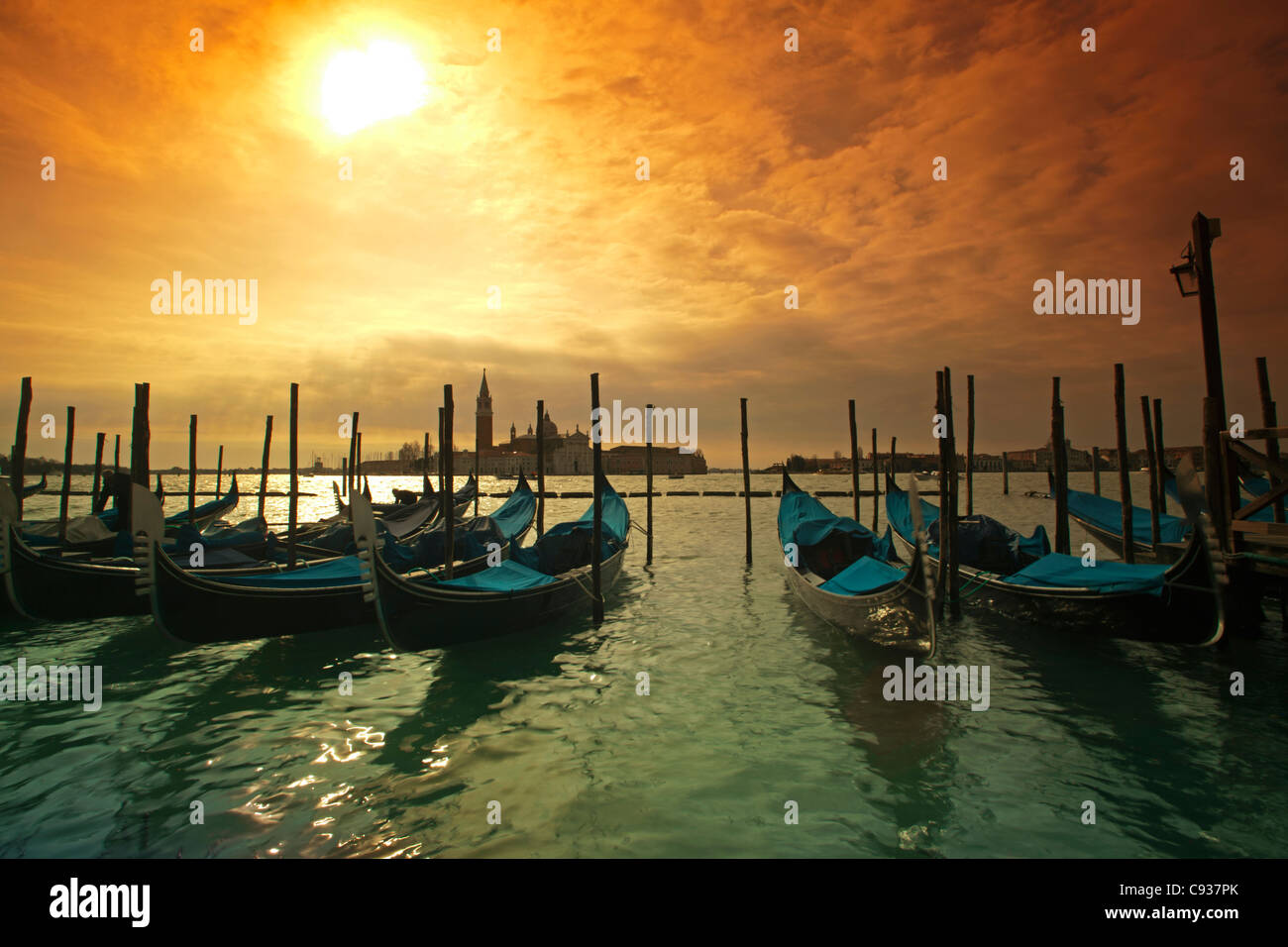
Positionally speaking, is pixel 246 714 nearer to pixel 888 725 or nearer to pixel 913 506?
pixel 888 725

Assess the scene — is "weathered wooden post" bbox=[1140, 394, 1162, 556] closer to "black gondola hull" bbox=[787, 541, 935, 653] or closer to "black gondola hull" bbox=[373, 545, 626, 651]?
"black gondola hull" bbox=[787, 541, 935, 653]

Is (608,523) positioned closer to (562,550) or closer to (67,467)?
(562,550)

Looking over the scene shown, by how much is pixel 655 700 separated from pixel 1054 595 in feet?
14.1

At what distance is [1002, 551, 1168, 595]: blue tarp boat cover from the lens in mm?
5777

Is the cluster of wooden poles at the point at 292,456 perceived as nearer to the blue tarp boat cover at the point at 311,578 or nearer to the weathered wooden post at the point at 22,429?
the weathered wooden post at the point at 22,429

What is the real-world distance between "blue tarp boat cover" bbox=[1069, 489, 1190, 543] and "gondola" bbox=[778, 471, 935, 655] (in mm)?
4075

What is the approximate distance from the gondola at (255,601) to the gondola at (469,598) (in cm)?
73

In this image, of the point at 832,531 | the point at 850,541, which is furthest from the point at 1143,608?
the point at 832,531

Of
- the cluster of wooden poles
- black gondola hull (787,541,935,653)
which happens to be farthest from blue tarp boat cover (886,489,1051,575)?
the cluster of wooden poles

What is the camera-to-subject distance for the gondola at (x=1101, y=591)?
214 inches

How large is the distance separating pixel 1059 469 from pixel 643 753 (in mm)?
7874

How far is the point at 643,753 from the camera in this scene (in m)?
4.40

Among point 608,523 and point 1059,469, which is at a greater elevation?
point 1059,469
